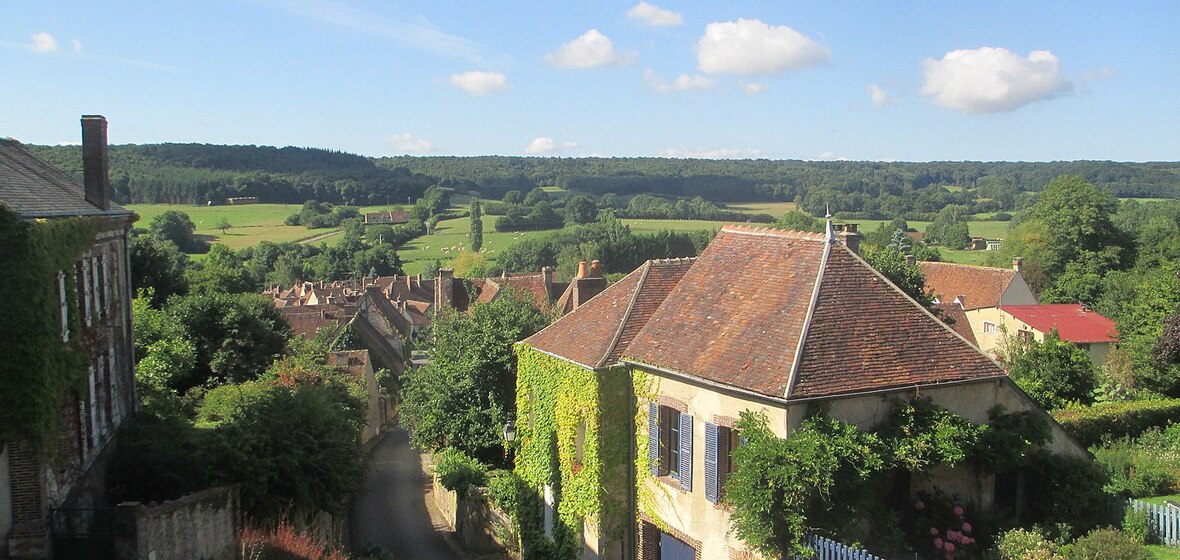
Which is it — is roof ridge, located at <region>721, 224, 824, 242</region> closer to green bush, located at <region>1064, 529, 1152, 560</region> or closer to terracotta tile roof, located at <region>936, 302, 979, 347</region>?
green bush, located at <region>1064, 529, 1152, 560</region>

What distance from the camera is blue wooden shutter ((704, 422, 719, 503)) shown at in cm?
1731

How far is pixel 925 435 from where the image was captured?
1612 centimetres

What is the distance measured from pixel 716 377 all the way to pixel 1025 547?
608 cm

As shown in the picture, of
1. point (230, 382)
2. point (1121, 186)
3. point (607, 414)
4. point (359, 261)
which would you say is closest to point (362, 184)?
point (359, 261)

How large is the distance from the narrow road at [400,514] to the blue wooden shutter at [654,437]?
9185 millimetres

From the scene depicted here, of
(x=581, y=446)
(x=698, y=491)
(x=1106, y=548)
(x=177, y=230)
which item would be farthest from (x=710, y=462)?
(x=177, y=230)

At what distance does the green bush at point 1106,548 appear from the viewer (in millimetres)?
15141

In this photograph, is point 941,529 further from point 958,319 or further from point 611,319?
point 958,319

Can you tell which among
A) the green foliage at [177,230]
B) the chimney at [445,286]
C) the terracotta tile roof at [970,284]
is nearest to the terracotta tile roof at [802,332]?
the terracotta tile roof at [970,284]

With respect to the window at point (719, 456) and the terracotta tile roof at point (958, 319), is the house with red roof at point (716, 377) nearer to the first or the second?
the window at point (719, 456)

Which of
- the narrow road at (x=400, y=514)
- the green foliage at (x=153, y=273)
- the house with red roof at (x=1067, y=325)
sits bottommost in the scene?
the narrow road at (x=400, y=514)

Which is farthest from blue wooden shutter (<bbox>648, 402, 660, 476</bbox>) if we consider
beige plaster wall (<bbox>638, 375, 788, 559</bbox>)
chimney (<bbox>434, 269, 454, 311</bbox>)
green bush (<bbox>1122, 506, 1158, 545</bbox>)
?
chimney (<bbox>434, 269, 454, 311</bbox>)

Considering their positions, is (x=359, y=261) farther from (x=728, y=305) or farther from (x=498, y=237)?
(x=728, y=305)

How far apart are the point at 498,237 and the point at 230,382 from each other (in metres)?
111
